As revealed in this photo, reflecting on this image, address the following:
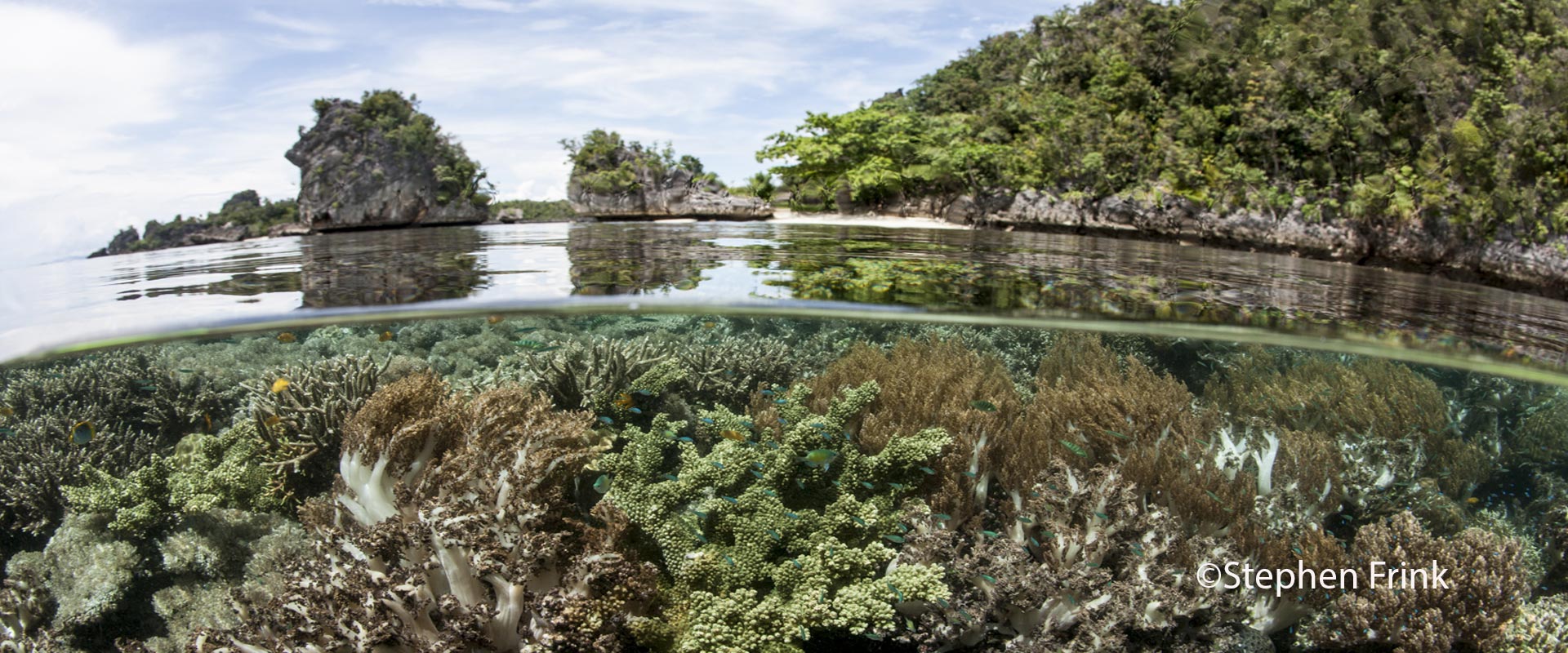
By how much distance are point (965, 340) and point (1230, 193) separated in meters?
14.8

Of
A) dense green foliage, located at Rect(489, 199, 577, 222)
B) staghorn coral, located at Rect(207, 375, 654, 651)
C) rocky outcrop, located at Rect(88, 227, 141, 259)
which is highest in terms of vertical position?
dense green foliage, located at Rect(489, 199, 577, 222)

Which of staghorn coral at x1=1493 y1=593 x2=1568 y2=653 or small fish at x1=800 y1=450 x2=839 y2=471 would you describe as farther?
staghorn coral at x1=1493 y1=593 x2=1568 y2=653

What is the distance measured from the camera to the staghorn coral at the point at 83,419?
25.4ft

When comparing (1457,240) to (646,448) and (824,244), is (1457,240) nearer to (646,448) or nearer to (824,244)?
(824,244)

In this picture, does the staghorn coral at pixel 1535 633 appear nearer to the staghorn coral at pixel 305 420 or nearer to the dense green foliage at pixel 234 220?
the staghorn coral at pixel 305 420

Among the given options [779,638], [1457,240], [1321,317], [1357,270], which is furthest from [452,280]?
[1457,240]

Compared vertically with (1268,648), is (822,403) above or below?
→ above

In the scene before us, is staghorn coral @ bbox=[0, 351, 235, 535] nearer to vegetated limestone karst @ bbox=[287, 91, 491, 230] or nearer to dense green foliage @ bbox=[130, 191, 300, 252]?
dense green foliage @ bbox=[130, 191, 300, 252]

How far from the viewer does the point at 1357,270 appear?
13430 millimetres

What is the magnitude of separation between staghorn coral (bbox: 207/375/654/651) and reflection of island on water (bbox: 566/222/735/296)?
Answer: 2.58 meters

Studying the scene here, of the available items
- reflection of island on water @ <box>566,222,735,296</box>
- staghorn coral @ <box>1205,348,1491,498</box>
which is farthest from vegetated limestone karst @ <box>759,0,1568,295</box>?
reflection of island on water @ <box>566,222,735,296</box>

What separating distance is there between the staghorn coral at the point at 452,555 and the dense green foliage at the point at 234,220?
271 inches

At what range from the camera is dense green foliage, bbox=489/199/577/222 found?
55.1 feet

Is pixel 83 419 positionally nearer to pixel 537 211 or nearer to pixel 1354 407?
pixel 537 211
